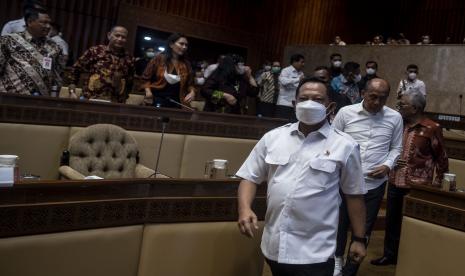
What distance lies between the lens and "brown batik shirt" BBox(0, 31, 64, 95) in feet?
10.7

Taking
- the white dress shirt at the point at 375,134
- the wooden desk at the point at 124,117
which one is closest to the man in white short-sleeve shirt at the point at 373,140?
the white dress shirt at the point at 375,134

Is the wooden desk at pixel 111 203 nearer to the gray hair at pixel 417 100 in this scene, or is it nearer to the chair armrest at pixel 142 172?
the chair armrest at pixel 142 172

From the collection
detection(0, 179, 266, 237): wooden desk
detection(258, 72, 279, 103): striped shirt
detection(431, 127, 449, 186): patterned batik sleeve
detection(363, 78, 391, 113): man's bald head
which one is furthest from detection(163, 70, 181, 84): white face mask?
detection(258, 72, 279, 103): striped shirt

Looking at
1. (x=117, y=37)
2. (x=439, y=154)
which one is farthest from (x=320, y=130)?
(x=117, y=37)

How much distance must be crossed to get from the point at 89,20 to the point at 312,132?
826cm

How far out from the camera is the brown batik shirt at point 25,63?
3262 millimetres

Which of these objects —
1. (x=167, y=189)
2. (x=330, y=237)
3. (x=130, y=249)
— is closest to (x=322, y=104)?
(x=330, y=237)

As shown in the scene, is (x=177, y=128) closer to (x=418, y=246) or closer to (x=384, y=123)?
(x=384, y=123)

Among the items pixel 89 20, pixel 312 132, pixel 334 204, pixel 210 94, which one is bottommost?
pixel 334 204

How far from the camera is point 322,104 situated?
5.68 feet

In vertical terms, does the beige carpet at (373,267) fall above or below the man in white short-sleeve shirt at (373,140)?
below

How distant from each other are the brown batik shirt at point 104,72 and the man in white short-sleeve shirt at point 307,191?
2189mm

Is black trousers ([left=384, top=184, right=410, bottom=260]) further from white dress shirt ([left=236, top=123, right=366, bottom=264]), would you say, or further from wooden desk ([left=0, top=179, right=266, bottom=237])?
white dress shirt ([left=236, top=123, right=366, bottom=264])

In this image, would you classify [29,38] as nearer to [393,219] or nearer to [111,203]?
[111,203]
